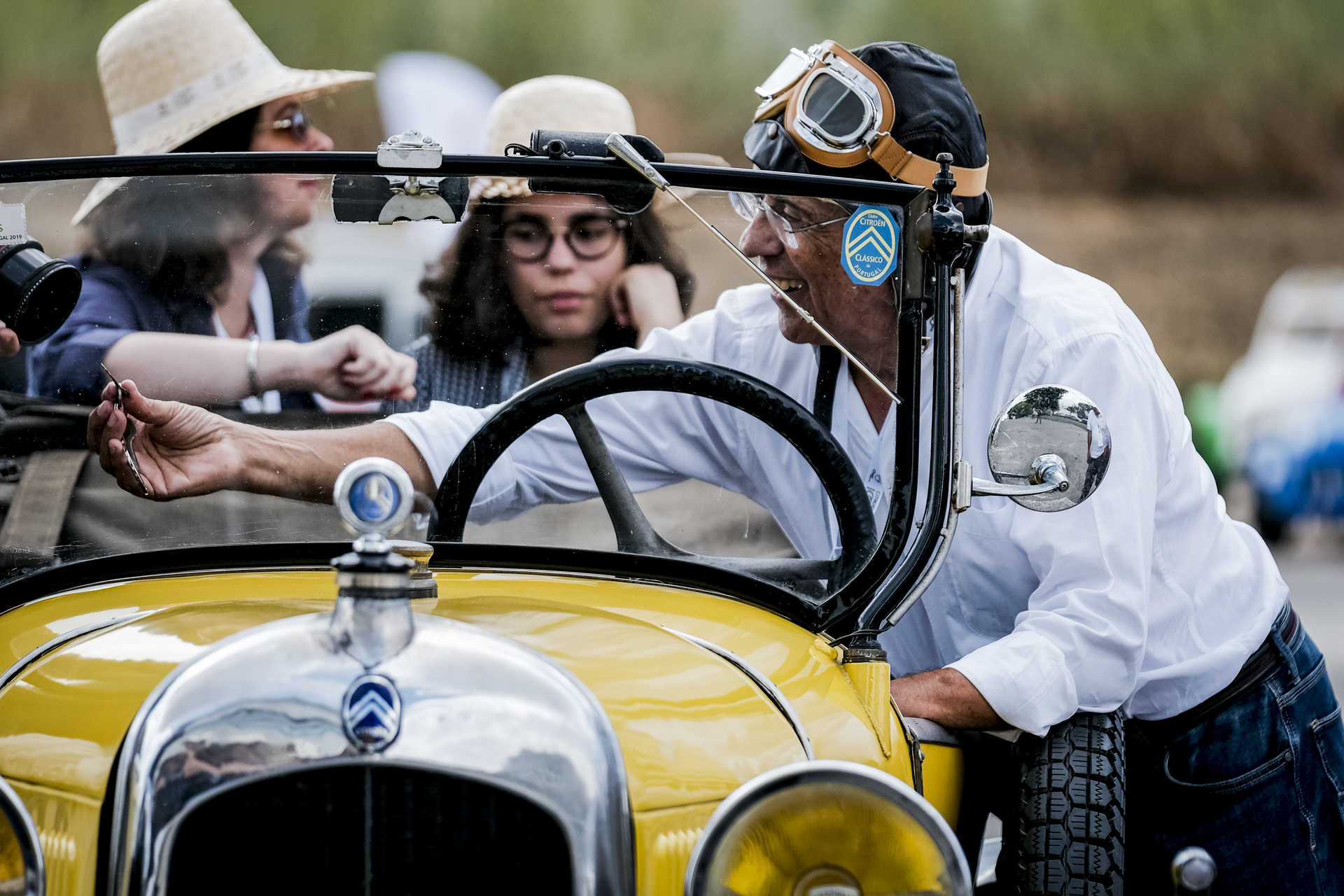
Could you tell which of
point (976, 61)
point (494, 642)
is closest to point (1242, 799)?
point (494, 642)

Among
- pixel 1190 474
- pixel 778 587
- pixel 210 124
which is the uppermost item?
pixel 210 124

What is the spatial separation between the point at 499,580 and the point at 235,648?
0.50 m

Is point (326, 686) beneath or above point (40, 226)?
beneath

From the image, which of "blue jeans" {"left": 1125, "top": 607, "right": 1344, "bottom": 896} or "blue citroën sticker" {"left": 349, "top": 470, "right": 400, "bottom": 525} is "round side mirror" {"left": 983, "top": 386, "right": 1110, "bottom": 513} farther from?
"blue citroën sticker" {"left": 349, "top": 470, "right": 400, "bottom": 525}

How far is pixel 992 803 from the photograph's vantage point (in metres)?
2.35

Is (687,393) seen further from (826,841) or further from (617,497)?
(826,841)

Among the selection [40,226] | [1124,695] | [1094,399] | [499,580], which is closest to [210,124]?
[40,226]

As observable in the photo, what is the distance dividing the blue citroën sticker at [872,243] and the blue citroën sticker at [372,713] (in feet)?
3.27

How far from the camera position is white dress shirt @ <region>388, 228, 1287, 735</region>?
219 cm

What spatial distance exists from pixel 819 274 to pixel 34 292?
1.08 metres

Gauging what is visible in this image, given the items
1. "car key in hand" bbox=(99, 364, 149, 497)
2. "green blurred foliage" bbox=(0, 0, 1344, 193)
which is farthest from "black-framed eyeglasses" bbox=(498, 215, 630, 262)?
"green blurred foliage" bbox=(0, 0, 1344, 193)

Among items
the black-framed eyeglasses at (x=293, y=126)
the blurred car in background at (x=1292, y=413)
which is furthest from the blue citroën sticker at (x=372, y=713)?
the blurred car in background at (x=1292, y=413)

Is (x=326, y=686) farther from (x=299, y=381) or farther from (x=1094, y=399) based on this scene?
(x=1094, y=399)

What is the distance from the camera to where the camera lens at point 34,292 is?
218 cm
